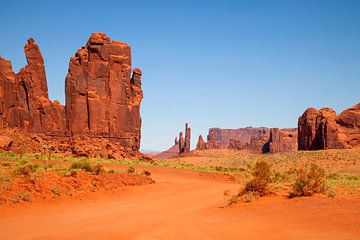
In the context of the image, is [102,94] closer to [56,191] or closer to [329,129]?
[56,191]

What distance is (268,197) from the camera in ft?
48.8

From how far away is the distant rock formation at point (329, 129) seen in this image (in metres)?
74.8

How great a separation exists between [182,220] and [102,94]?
46.5m

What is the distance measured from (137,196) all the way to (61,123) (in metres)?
39.7

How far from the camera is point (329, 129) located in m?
75.4

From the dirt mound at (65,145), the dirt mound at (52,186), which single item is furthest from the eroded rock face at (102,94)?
Result: the dirt mound at (52,186)

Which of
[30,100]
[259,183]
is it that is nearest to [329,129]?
[30,100]

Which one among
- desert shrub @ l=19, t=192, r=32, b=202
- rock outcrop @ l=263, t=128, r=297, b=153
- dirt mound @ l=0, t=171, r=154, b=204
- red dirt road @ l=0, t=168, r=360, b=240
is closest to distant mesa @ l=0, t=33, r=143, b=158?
dirt mound @ l=0, t=171, r=154, b=204

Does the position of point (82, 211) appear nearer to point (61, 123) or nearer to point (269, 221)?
point (269, 221)

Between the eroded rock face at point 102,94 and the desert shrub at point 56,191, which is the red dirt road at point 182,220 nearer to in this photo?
the desert shrub at point 56,191

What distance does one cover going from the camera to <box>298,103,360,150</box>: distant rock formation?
245 ft

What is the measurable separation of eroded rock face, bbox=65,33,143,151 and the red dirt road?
39898 mm

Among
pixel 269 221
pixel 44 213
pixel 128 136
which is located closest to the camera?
pixel 269 221

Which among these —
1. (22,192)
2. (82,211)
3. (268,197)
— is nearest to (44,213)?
(82,211)
